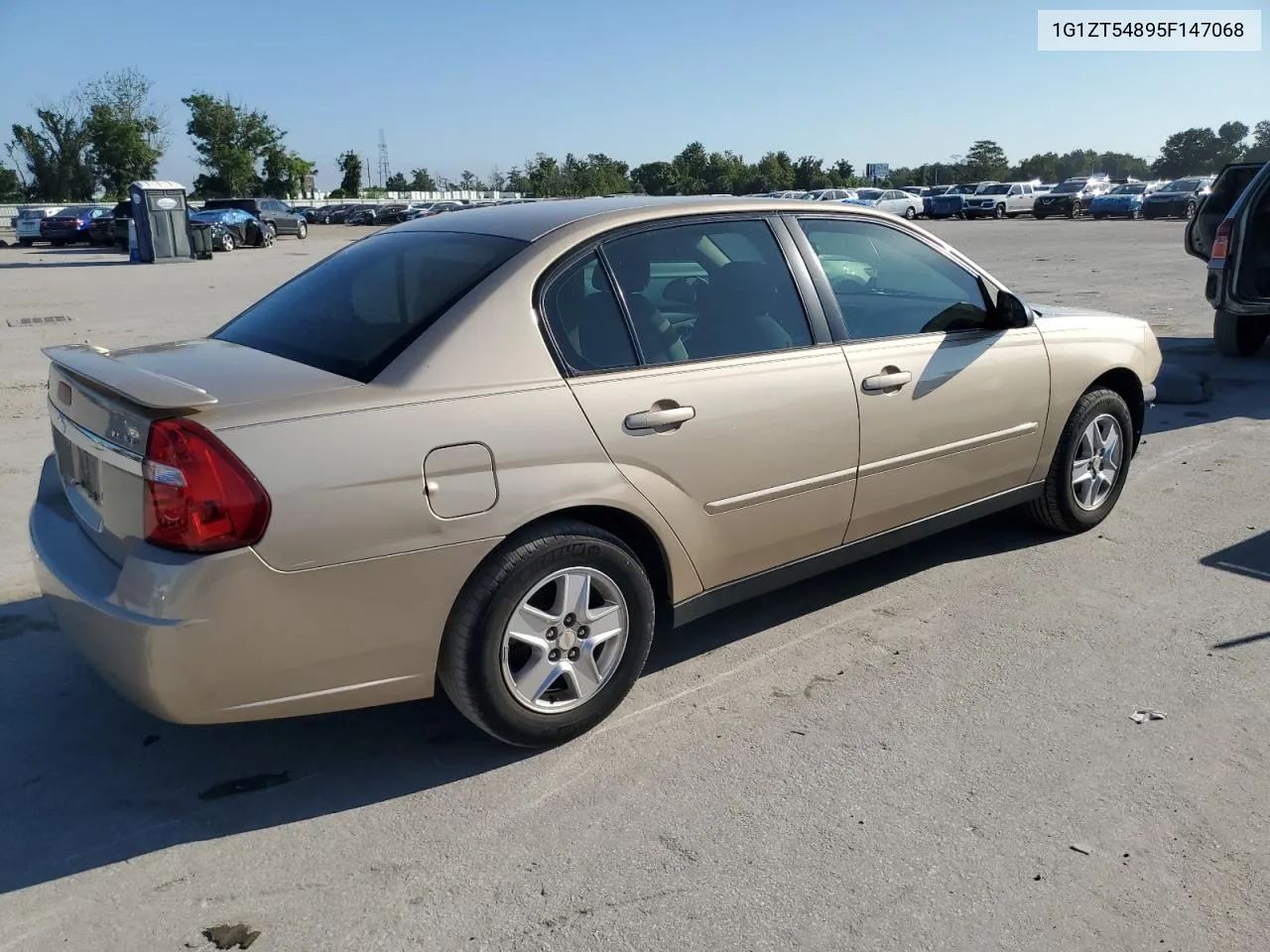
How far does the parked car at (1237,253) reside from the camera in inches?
346

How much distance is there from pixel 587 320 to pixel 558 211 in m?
0.56

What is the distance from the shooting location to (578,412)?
320 cm

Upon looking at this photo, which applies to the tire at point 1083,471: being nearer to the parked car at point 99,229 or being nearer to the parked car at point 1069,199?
the parked car at point 99,229

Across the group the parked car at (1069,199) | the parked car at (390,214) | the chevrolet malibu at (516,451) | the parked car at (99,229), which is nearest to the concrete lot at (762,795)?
the chevrolet malibu at (516,451)

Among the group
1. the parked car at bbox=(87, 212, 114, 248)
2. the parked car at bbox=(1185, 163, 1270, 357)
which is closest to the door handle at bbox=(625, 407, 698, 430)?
the parked car at bbox=(1185, 163, 1270, 357)

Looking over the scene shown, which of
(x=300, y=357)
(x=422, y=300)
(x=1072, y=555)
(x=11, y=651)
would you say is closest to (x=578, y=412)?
(x=422, y=300)

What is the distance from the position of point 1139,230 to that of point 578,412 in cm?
3562

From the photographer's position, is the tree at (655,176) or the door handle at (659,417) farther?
the tree at (655,176)

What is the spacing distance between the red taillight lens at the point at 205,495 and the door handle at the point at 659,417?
1148mm

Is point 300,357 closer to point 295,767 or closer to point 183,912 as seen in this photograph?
point 295,767

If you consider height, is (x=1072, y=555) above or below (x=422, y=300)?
below

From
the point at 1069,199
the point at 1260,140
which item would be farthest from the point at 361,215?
the point at 1260,140

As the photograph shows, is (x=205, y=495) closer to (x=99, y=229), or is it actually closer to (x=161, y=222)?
(x=161, y=222)

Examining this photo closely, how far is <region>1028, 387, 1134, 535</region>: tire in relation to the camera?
489 centimetres
